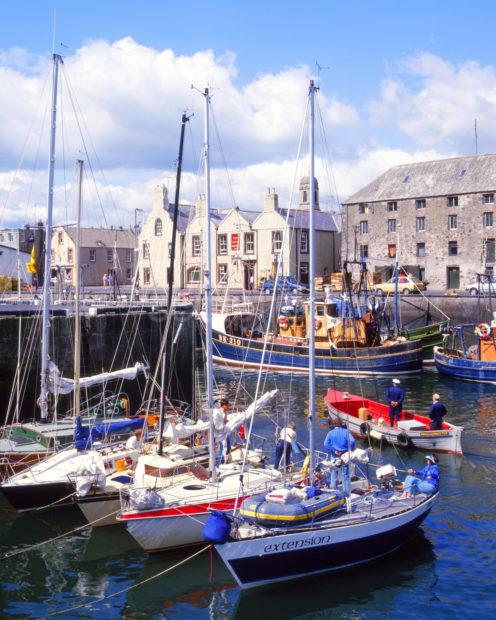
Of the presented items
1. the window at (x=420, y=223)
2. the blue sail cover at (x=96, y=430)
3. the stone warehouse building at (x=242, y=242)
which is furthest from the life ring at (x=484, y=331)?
the window at (x=420, y=223)

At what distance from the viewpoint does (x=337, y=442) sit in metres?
17.7

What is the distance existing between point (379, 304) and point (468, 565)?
1465 inches

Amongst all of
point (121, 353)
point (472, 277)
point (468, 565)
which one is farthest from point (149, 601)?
point (472, 277)

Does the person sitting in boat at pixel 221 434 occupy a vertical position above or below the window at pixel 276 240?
below

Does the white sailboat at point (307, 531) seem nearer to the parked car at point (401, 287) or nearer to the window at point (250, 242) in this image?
the parked car at point (401, 287)

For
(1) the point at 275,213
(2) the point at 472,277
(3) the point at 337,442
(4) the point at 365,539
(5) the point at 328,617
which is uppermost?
(1) the point at 275,213

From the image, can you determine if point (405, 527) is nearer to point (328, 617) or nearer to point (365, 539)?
point (365, 539)

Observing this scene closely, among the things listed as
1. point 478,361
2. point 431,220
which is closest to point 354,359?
point 478,361

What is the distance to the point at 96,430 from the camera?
2095 centimetres

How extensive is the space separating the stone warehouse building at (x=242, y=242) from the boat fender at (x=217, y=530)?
177 feet

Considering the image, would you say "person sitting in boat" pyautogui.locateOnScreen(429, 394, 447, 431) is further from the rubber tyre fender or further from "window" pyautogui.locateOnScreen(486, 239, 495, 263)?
"window" pyautogui.locateOnScreen(486, 239, 495, 263)

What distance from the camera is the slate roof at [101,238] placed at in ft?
302

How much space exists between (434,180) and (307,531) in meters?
61.8

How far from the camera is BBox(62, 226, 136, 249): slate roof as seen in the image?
Answer: 302ft
